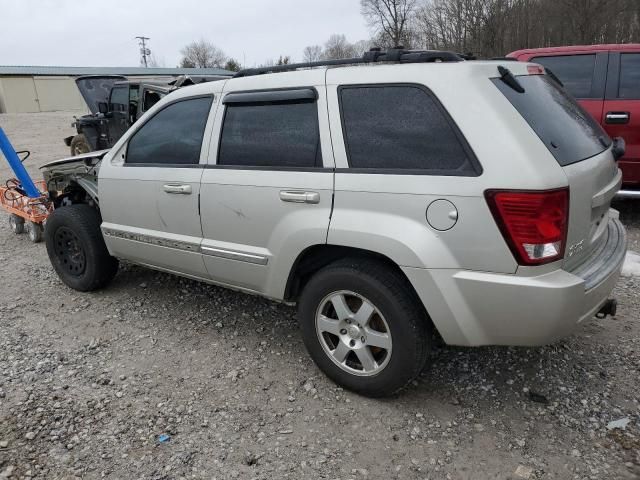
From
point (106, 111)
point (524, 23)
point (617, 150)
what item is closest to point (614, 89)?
point (617, 150)

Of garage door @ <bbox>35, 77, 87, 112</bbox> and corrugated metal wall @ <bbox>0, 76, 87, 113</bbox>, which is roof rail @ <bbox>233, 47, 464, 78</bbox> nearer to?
corrugated metal wall @ <bbox>0, 76, 87, 113</bbox>

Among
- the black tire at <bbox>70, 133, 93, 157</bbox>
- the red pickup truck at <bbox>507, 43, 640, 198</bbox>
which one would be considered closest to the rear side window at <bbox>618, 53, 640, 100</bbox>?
the red pickup truck at <bbox>507, 43, 640, 198</bbox>

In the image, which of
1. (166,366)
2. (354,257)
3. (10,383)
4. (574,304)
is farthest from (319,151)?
(10,383)

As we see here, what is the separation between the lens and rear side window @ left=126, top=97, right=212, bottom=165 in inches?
132

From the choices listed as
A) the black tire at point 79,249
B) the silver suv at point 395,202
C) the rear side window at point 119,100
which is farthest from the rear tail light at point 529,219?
the rear side window at point 119,100

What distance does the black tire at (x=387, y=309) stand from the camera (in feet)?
8.33

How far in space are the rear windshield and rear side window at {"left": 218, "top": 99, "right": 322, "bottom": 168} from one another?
3.31 ft

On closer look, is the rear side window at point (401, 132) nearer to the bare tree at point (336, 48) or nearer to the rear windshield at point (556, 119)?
the rear windshield at point (556, 119)

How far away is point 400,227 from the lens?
242 cm

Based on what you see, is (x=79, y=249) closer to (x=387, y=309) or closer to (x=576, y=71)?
(x=387, y=309)

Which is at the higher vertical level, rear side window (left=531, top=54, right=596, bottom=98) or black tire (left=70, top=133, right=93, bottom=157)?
rear side window (left=531, top=54, right=596, bottom=98)

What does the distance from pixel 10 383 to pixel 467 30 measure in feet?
118

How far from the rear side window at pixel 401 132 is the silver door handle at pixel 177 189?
122 centimetres

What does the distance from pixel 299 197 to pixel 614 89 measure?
4664 mm
